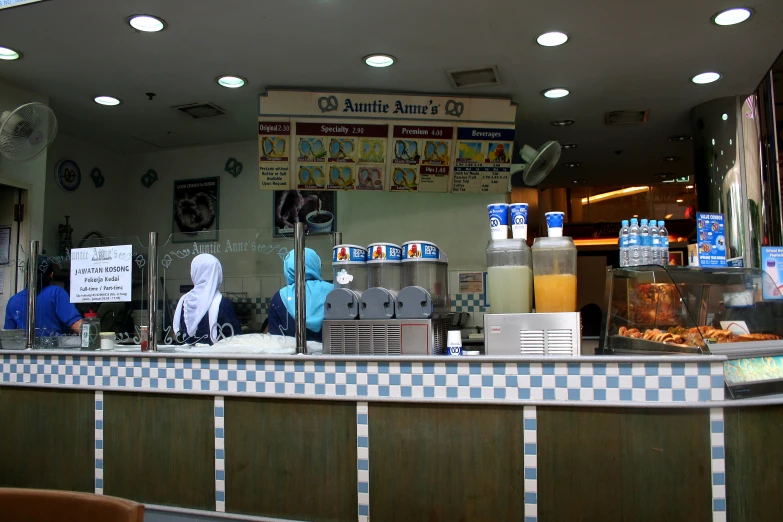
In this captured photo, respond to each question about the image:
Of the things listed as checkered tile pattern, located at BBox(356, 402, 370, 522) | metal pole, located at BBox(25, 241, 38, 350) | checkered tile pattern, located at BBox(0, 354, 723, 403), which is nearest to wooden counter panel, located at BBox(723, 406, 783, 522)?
checkered tile pattern, located at BBox(0, 354, 723, 403)

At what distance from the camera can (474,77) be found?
490 cm

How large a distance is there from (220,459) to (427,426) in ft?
3.57

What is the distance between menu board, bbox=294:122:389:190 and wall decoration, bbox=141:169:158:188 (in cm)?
247

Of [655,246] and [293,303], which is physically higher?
[655,246]

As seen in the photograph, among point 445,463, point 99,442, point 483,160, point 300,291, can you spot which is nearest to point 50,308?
point 99,442

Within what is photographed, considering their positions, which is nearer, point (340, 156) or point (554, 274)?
point (554, 274)

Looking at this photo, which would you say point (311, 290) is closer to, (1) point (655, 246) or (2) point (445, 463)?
(2) point (445, 463)

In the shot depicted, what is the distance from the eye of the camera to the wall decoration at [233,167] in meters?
6.73

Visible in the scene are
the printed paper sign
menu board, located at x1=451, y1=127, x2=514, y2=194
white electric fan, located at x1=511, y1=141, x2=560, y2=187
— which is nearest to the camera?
the printed paper sign

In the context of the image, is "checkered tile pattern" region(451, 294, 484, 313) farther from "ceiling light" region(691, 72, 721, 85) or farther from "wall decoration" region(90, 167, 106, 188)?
"wall decoration" region(90, 167, 106, 188)

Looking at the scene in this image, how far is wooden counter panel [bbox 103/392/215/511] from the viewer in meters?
3.11

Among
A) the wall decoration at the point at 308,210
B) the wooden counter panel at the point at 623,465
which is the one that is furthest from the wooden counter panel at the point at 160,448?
the wall decoration at the point at 308,210

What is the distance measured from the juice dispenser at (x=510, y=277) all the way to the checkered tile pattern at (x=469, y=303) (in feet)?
10.2

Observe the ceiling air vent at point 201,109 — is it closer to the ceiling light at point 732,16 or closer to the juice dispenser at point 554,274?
the juice dispenser at point 554,274
